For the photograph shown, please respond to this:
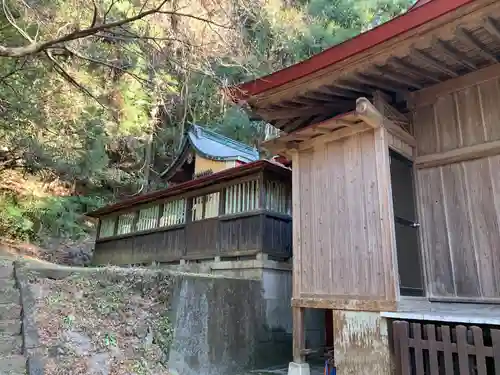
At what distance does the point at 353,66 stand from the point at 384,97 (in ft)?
2.76

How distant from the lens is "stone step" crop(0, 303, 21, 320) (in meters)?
4.43

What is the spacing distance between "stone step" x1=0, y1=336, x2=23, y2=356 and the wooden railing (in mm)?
3823

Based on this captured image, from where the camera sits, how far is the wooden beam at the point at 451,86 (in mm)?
4441

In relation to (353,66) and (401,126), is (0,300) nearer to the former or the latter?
(353,66)

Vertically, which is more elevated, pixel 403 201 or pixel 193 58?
pixel 193 58

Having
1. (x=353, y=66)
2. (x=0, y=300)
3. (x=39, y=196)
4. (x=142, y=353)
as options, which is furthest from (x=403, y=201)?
(x=39, y=196)

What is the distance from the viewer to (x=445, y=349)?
3.51 m

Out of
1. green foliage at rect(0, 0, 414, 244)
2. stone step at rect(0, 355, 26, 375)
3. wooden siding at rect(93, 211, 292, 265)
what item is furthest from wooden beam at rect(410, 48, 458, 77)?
stone step at rect(0, 355, 26, 375)

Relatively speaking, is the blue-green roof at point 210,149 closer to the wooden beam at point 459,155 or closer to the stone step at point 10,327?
the wooden beam at point 459,155

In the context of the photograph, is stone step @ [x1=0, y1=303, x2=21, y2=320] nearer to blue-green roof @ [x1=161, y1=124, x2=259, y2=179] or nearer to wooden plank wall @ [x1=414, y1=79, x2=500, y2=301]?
wooden plank wall @ [x1=414, y1=79, x2=500, y2=301]

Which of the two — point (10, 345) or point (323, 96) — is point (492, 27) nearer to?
point (323, 96)

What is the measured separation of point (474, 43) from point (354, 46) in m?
1.17

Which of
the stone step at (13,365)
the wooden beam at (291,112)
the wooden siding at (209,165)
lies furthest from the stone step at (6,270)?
the wooden siding at (209,165)

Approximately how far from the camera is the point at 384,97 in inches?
195
